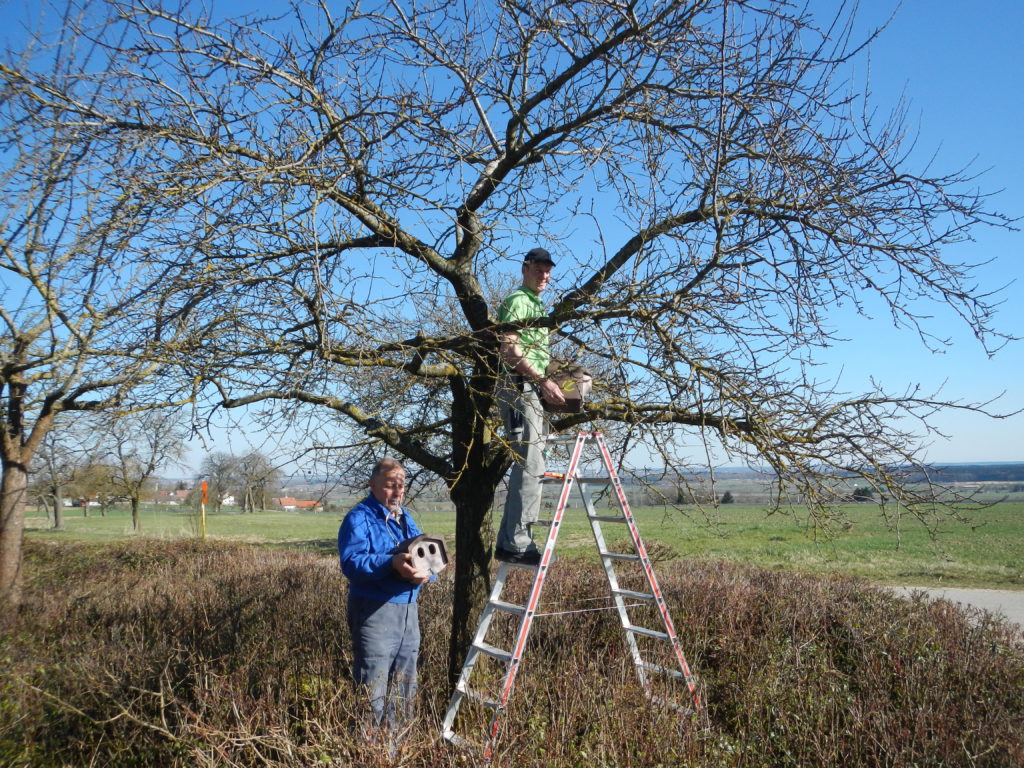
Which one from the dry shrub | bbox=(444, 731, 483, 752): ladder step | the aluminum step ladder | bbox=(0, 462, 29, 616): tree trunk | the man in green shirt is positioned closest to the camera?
bbox=(444, 731, 483, 752): ladder step

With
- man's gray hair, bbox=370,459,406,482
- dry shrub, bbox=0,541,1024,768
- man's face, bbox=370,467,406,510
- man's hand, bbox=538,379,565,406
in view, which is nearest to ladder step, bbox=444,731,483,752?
dry shrub, bbox=0,541,1024,768

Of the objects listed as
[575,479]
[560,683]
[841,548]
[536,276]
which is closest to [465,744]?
[560,683]

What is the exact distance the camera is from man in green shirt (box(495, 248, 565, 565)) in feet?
14.6

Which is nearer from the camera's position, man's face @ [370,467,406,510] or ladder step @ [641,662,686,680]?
man's face @ [370,467,406,510]

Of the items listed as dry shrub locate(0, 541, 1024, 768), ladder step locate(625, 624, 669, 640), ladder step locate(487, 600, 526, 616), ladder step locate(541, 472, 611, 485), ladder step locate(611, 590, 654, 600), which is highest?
ladder step locate(541, 472, 611, 485)

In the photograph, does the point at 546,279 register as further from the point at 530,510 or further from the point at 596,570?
the point at 596,570

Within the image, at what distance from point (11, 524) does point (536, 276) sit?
7.89 m

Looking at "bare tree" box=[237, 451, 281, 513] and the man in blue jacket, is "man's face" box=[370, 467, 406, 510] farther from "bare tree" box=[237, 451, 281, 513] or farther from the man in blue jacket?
"bare tree" box=[237, 451, 281, 513]

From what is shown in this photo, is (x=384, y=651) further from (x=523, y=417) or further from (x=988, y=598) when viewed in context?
(x=988, y=598)

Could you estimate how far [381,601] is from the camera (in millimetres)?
4242

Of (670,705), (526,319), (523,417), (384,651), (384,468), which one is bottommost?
(670,705)

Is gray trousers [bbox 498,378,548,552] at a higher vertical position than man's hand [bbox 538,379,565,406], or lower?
lower

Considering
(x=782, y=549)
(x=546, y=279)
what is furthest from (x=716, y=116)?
(x=782, y=549)

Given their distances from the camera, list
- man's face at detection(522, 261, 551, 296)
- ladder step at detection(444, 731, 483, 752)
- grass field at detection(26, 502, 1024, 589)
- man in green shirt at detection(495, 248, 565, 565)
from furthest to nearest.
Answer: grass field at detection(26, 502, 1024, 589) < man's face at detection(522, 261, 551, 296) < man in green shirt at detection(495, 248, 565, 565) < ladder step at detection(444, 731, 483, 752)
